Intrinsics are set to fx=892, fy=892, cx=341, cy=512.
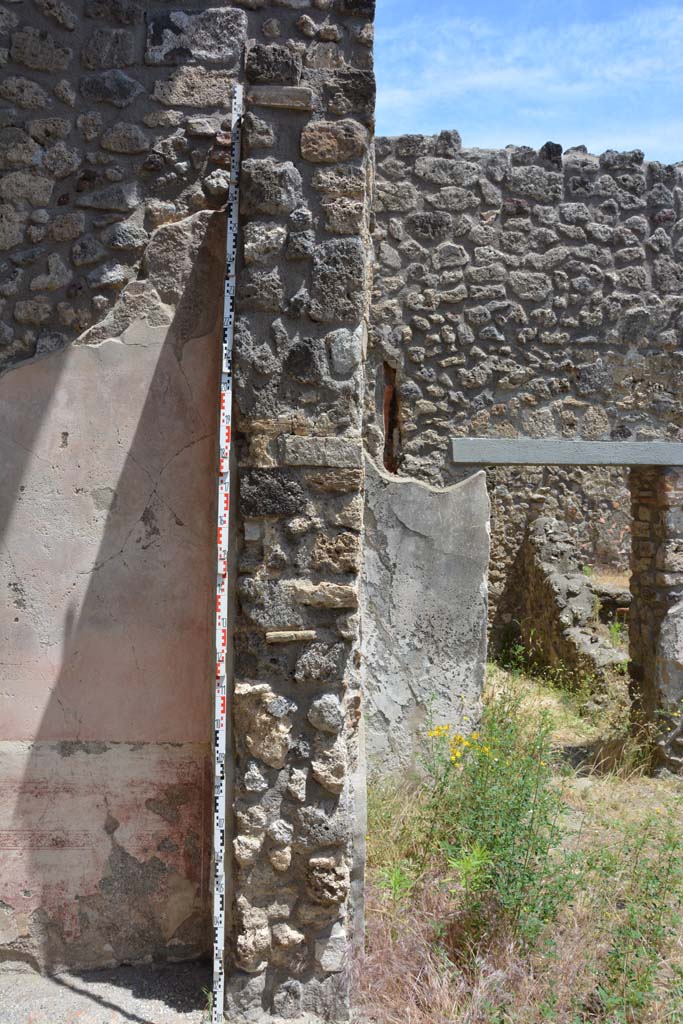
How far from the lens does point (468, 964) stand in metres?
3.10

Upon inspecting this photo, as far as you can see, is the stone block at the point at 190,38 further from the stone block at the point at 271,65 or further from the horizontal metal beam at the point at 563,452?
the horizontal metal beam at the point at 563,452

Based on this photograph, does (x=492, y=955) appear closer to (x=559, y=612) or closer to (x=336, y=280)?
(x=336, y=280)

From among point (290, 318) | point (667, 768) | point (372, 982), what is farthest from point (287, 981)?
point (667, 768)

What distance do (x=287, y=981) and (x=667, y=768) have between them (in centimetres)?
418

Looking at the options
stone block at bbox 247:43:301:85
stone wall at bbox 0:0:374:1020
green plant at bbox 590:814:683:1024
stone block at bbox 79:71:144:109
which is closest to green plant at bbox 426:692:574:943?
green plant at bbox 590:814:683:1024

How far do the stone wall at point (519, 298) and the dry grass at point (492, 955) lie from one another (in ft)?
11.7

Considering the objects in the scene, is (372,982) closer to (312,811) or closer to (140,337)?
(312,811)

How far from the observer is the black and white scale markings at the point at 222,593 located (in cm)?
282

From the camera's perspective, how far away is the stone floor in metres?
2.83

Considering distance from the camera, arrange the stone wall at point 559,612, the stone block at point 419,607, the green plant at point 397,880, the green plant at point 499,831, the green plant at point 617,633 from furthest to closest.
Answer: the green plant at point 617,633
the stone wall at point 559,612
the stone block at point 419,607
the green plant at point 397,880
the green plant at point 499,831

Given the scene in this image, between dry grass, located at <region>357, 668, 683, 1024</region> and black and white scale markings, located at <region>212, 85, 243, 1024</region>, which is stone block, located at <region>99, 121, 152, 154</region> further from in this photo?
dry grass, located at <region>357, 668, 683, 1024</region>

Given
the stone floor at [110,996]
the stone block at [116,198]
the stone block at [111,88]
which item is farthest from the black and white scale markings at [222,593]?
the stone block at [111,88]

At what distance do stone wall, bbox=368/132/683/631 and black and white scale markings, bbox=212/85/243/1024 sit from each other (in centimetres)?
396

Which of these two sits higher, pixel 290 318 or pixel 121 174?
pixel 121 174
